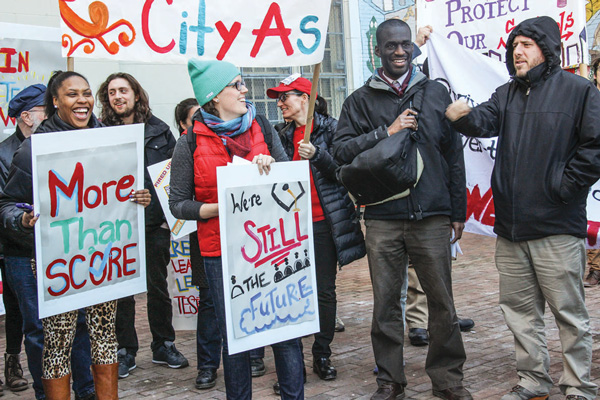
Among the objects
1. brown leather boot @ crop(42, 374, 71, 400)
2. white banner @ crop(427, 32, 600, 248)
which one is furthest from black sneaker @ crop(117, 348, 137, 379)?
white banner @ crop(427, 32, 600, 248)

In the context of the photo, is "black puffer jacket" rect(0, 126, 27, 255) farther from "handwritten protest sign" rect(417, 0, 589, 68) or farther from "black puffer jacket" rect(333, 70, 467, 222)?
"handwritten protest sign" rect(417, 0, 589, 68)

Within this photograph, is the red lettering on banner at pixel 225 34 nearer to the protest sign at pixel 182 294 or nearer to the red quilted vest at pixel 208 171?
the red quilted vest at pixel 208 171

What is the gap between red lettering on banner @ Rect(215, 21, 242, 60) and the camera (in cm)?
444

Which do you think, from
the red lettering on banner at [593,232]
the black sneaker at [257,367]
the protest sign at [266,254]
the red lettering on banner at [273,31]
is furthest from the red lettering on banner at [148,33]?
the red lettering on banner at [593,232]

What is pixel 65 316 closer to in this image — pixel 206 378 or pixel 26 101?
pixel 206 378

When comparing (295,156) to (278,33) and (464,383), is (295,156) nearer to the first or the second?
(278,33)

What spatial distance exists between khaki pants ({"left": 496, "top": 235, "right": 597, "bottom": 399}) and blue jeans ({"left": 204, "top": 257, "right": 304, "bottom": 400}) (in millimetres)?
1399

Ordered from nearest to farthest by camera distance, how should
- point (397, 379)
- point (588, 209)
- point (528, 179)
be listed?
point (528, 179) < point (397, 379) < point (588, 209)

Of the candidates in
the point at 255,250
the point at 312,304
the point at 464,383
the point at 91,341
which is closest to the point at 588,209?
the point at 464,383

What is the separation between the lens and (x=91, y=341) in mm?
4211

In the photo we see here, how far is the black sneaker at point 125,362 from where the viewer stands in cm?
517

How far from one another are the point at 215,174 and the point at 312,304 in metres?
0.85

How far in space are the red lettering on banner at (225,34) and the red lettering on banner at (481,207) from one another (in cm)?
215

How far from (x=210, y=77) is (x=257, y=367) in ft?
7.44
